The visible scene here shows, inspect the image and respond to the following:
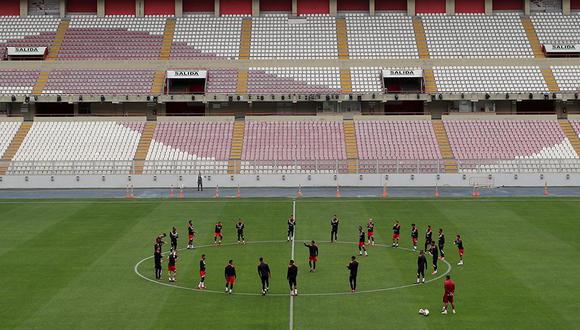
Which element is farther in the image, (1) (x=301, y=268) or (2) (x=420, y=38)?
(2) (x=420, y=38)

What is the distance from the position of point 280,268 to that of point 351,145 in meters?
37.1

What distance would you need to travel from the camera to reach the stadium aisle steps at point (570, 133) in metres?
70.3

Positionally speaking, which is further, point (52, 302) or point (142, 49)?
point (142, 49)

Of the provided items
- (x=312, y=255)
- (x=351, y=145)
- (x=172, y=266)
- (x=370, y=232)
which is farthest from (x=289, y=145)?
(x=172, y=266)

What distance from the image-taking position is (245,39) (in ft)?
271

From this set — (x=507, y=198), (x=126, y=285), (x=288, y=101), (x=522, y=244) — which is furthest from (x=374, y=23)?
(x=126, y=285)

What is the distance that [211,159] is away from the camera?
68.9 metres

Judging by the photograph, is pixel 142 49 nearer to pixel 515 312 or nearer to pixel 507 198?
pixel 507 198

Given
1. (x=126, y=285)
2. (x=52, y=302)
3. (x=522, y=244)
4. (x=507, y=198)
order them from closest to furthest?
(x=52, y=302) < (x=126, y=285) < (x=522, y=244) < (x=507, y=198)

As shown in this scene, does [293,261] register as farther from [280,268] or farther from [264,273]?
[280,268]

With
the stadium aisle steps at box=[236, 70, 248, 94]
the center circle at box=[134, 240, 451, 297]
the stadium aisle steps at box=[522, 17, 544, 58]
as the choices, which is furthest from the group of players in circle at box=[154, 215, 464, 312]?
the stadium aisle steps at box=[522, 17, 544, 58]

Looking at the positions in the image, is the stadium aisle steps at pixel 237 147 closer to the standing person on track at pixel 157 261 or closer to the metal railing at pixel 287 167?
the metal railing at pixel 287 167

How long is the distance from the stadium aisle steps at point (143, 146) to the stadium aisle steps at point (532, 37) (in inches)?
1469

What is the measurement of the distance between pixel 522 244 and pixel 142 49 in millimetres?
50707
